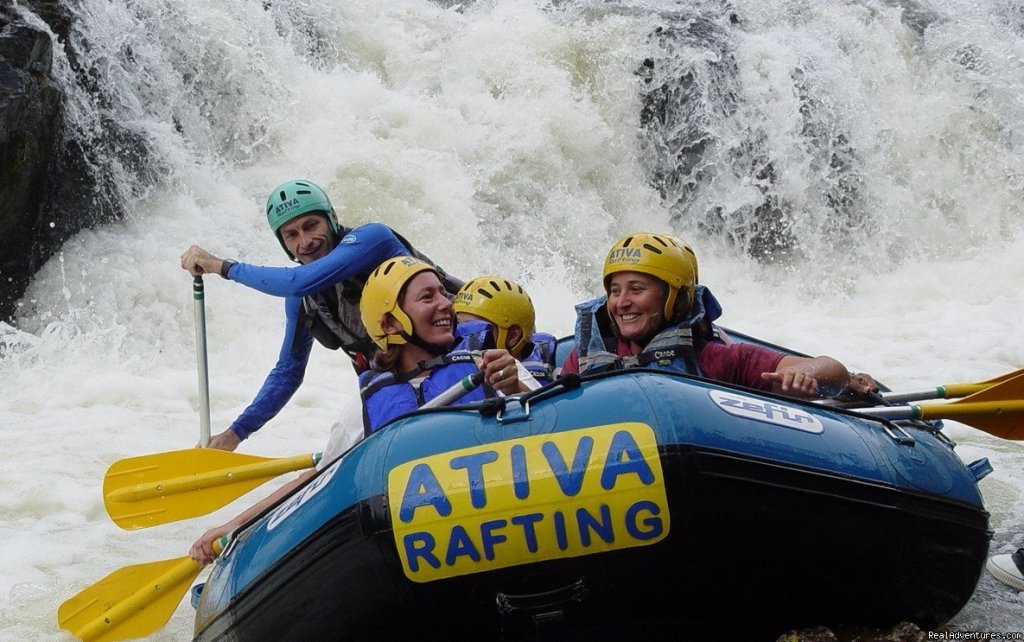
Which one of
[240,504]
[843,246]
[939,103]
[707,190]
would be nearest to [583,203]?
[707,190]

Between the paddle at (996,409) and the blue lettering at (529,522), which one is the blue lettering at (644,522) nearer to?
the blue lettering at (529,522)

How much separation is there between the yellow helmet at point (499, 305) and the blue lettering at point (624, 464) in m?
1.68

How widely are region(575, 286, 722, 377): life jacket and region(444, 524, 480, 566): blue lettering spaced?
836 millimetres

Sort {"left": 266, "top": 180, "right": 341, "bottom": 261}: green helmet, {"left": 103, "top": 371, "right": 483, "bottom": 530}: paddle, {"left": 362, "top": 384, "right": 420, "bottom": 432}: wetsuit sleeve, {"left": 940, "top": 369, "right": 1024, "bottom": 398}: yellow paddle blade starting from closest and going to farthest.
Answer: {"left": 362, "top": 384, "right": 420, "bottom": 432}: wetsuit sleeve → {"left": 940, "top": 369, "right": 1024, "bottom": 398}: yellow paddle blade → {"left": 103, "top": 371, "right": 483, "bottom": 530}: paddle → {"left": 266, "top": 180, "right": 341, "bottom": 261}: green helmet

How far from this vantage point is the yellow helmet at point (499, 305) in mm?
4105

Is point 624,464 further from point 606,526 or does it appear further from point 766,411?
point 766,411

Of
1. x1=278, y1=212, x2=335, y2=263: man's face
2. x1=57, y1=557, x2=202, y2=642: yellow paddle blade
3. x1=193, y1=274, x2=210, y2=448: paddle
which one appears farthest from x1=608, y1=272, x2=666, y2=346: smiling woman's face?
x1=193, y1=274, x2=210, y2=448: paddle

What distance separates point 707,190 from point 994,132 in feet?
13.5

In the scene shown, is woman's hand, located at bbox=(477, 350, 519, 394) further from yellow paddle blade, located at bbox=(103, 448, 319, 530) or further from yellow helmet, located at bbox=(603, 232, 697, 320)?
yellow paddle blade, located at bbox=(103, 448, 319, 530)

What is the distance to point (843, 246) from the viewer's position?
452 inches

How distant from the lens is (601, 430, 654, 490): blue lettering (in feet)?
7.98

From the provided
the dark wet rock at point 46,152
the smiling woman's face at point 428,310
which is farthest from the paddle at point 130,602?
the dark wet rock at point 46,152

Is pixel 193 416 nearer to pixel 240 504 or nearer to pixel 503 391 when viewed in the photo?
pixel 240 504

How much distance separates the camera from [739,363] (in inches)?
131
